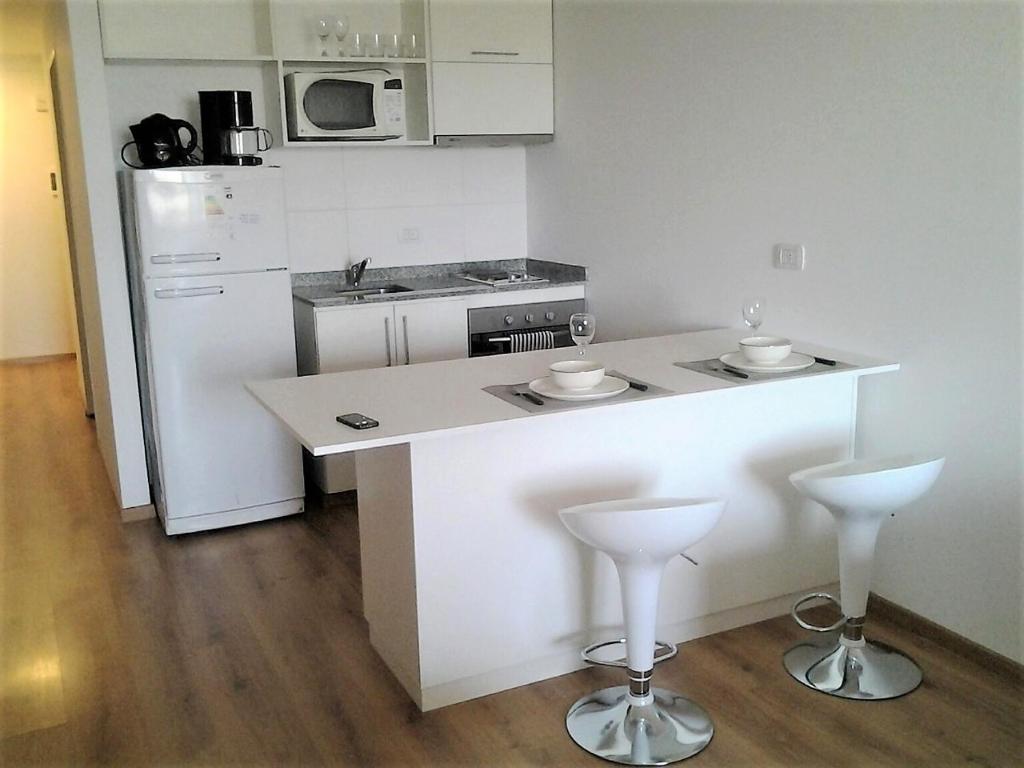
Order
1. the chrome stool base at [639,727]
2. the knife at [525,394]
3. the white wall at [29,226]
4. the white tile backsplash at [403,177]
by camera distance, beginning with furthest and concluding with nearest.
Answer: the white wall at [29,226] < the white tile backsplash at [403,177] < the knife at [525,394] < the chrome stool base at [639,727]

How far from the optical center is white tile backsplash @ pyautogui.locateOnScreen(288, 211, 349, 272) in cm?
430

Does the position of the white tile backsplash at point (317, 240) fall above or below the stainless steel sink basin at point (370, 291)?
above

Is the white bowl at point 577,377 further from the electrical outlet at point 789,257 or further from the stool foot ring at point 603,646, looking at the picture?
the electrical outlet at point 789,257

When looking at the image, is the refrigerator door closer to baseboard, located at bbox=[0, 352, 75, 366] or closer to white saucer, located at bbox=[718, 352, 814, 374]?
white saucer, located at bbox=[718, 352, 814, 374]

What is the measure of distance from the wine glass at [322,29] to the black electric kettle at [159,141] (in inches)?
27.6

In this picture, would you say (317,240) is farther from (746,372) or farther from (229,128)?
(746,372)

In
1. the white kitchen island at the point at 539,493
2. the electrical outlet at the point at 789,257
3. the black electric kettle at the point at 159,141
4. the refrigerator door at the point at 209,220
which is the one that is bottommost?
the white kitchen island at the point at 539,493

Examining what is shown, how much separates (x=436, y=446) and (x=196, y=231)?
1.78 meters

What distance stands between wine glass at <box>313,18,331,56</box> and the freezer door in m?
1.08

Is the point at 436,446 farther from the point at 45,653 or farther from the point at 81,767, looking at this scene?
the point at 45,653

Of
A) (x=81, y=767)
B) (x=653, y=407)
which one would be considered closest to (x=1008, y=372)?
(x=653, y=407)

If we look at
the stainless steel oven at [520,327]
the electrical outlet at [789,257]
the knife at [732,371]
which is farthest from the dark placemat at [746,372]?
the stainless steel oven at [520,327]

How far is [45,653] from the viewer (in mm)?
2824

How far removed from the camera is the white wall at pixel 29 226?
7180 millimetres
